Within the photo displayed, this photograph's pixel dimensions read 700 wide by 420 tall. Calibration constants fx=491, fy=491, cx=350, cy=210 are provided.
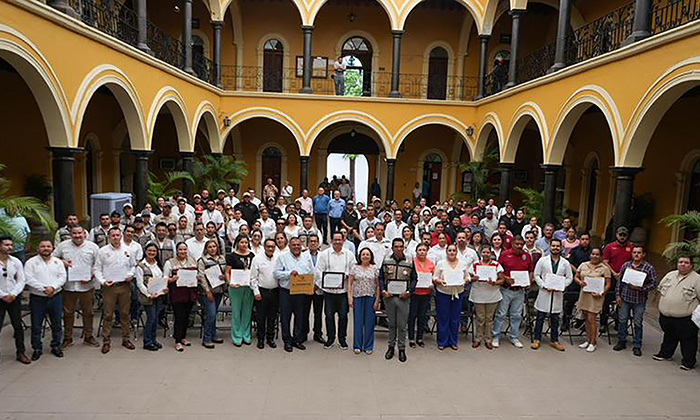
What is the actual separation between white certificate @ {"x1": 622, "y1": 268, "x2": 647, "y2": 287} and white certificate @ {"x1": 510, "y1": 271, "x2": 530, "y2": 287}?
1.49 meters

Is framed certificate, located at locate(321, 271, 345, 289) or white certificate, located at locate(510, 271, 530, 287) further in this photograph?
white certificate, located at locate(510, 271, 530, 287)

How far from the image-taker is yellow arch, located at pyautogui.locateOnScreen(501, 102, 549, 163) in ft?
45.7

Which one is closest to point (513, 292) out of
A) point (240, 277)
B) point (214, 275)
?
point (240, 277)

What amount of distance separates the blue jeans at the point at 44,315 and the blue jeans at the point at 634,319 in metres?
8.40

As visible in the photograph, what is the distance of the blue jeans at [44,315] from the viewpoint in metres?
6.63

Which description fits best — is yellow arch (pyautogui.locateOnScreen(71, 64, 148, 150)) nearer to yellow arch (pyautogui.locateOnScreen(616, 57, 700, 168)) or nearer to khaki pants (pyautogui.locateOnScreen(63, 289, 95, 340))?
khaki pants (pyautogui.locateOnScreen(63, 289, 95, 340))

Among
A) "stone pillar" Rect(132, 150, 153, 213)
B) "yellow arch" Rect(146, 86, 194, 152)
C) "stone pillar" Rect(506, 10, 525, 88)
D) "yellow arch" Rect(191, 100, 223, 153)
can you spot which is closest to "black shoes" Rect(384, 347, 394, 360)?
"stone pillar" Rect(132, 150, 153, 213)

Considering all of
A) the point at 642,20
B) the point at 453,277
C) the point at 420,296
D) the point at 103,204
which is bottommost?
the point at 420,296

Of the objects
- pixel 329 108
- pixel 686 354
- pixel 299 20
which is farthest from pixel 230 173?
pixel 686 354

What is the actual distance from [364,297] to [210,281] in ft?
7.47

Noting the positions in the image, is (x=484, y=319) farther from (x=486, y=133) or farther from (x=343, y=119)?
(x=343, y=119)

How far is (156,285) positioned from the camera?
699cm

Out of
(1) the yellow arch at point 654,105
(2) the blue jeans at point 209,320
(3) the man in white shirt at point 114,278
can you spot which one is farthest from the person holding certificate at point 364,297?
(1) the yellow arch at point 654,105

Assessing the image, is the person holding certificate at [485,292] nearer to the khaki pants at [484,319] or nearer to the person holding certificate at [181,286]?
the khaki pants at [484,319]
